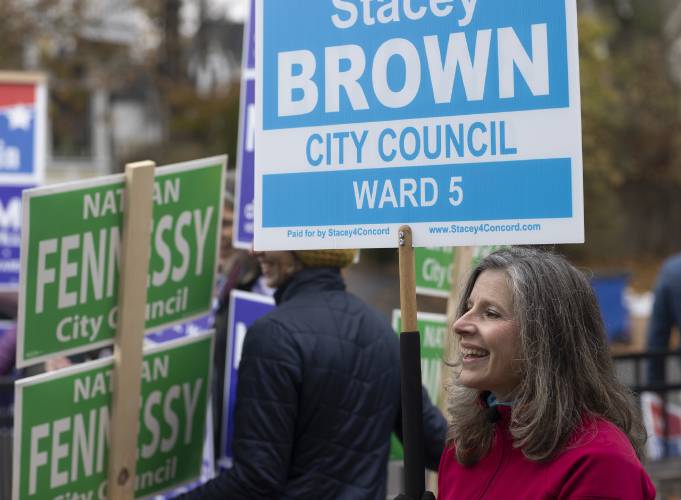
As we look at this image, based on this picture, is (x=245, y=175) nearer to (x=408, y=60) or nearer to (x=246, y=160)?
(x=246, y=160)

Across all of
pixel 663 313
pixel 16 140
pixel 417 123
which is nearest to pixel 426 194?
pixel 417 123

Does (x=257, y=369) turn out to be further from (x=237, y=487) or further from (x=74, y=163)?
(x=74, y=163)

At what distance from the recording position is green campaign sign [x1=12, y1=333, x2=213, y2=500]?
3.24 meters

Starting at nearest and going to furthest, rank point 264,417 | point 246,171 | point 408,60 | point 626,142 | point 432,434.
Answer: point 408,60
point 264,417
point 432,434
point 246,171
point 626,142

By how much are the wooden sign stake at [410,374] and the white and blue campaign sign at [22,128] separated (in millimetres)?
4831

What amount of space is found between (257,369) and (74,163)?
1039 inches

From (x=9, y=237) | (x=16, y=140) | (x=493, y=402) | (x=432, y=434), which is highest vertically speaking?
(x=16, y=140)

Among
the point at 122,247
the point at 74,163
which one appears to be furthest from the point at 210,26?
the point at 122,247

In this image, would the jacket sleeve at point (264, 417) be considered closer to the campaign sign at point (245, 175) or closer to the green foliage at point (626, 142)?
the campaign sign at point (245, 175)

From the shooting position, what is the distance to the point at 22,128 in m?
6.87

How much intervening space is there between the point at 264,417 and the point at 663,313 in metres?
4.07

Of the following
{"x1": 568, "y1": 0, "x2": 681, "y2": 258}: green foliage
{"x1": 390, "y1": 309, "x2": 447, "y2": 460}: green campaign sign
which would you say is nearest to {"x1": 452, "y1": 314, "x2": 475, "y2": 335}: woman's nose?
{"x1": 390, "y1": 309, "x2": 447, "y2": 460}: green campaign sign

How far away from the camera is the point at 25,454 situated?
323cm

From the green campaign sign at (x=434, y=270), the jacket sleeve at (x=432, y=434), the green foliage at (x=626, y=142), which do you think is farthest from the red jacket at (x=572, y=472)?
the green foliage at (x=626, y=142)
